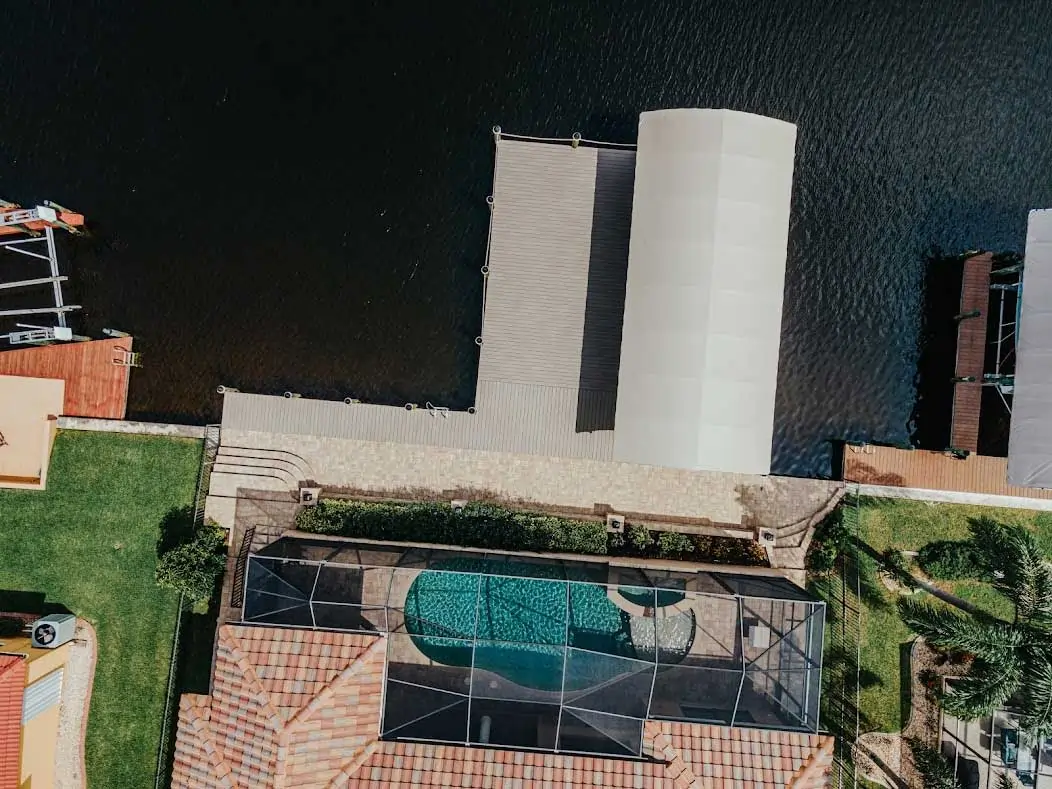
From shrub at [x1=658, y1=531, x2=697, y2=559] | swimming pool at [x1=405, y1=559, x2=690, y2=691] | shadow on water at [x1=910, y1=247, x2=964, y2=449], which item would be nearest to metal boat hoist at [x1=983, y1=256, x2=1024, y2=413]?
shadow on water at [x1=910, y1=247, x2=964, y2=449]

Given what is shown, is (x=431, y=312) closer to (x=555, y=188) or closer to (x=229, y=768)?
(x=555, y=188)

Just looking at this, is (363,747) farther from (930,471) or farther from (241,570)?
(930,471)

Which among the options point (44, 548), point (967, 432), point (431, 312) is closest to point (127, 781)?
point (44, 548)

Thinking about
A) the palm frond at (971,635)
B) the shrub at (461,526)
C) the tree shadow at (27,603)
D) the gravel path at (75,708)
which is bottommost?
the gravel path at (75,708)

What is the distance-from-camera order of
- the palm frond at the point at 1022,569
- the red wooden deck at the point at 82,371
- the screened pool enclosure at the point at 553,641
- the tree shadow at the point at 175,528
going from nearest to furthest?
the palm frond at the point at 1022,569 → the screened pool enclosure at the point at 553,641 → the tree shadow at the point at 175,528 → the red wooden deck at the point at 82,371

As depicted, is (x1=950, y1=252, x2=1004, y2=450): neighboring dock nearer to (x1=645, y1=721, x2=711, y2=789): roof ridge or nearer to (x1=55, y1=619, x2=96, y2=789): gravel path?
(x1=645, y1=721, x2=711, y2=789): roof ridge

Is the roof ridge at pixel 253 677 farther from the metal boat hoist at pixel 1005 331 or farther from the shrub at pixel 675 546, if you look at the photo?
the metal boat hoist at pixel 1005 331

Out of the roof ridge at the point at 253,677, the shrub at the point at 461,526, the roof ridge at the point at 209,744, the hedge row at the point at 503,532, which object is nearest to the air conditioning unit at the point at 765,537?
the hedge row at the point at 503,532
